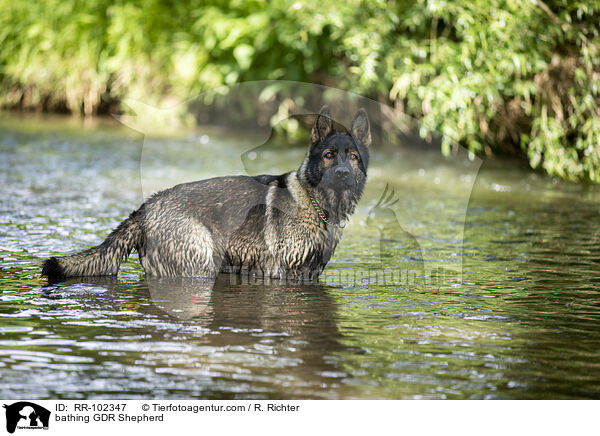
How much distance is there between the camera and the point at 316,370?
16.9 feet

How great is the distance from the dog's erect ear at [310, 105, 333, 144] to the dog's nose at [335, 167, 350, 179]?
34 centimetres

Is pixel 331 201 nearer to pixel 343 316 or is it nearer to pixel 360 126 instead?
pixel 360 126

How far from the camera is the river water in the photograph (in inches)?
195

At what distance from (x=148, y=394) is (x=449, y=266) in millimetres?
4501

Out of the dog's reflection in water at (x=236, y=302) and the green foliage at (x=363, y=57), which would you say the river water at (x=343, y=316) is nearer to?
the dog's reflection in water at (x=236, y=302)

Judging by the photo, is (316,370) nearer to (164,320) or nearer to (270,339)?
(270,339)

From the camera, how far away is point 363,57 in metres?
14.0

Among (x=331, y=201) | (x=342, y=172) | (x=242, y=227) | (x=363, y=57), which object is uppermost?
(x=363, y=57)

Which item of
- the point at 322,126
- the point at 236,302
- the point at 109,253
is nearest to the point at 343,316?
the point at 236,302

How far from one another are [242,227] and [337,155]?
43.5 inches

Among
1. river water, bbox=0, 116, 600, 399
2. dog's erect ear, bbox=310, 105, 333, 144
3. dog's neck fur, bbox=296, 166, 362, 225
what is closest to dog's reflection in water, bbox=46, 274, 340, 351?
river water, bbox=0, 116, 600, 399

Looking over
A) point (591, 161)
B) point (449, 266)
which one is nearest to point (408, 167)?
point (591, 161)

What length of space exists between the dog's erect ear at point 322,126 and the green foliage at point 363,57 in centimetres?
573
